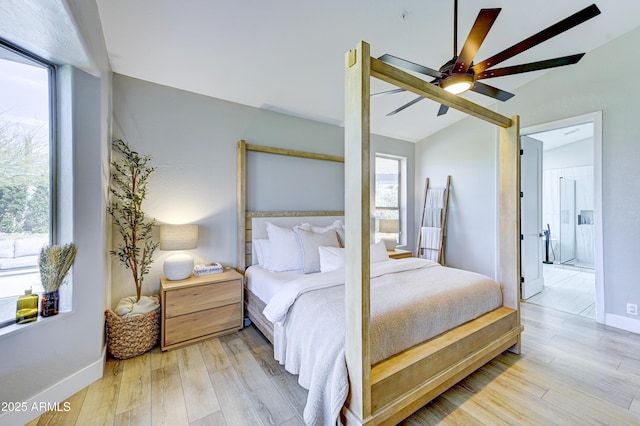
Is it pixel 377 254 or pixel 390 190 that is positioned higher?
pixel 390 190

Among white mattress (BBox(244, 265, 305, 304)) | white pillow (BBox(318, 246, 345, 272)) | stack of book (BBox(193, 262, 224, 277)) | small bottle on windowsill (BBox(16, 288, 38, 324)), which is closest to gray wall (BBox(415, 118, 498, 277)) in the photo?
white pillow (BBox(318, 246, 345, 272))

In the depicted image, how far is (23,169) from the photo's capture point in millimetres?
1765

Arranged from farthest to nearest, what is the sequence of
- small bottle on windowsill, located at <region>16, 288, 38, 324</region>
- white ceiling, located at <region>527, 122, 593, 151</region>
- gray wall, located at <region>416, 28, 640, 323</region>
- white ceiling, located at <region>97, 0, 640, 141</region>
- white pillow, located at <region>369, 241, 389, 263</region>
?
white ceiling, located at <region>527, 122, 593, 151</region>, white pillow, located at <region>369, 241, 389, 263</region>, gray wall, located at <region>416, 28, 640, 323</region>, white ceiling, located at <region>97, 0, 640, 141</region>, small bottle on windowsill, located at <region>16, 288, 38, 324</region>

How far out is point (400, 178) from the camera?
5.08 metres

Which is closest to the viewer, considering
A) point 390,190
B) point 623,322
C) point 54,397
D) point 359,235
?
point 359,235

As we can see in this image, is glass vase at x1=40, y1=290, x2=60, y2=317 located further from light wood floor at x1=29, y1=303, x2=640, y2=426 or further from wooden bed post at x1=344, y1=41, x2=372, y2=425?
wooden bed post at x1=344, y1=41, x2=372, y2=425

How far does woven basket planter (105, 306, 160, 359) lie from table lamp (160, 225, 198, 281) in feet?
1.30

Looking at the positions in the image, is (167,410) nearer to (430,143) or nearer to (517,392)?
(517,392)

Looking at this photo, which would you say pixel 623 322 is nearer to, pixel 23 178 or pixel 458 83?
pixel 458 83

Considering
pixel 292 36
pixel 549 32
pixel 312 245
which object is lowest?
pixel 312 245

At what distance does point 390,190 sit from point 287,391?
387 centimetres

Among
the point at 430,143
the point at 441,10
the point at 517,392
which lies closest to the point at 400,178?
the point at 430,143

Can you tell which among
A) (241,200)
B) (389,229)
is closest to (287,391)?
(241,200)

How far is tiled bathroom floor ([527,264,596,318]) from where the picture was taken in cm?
336
